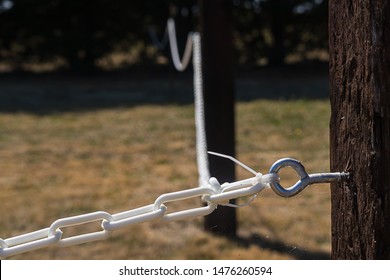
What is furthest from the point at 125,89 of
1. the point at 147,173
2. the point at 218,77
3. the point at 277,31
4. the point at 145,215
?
the point at 145,215

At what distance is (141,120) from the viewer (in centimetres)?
853

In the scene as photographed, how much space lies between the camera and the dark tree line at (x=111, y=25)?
39.4 feet

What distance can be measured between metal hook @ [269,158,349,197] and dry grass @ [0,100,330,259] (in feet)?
1.05

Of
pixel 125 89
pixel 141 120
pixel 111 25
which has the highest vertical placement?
pixel 111 25

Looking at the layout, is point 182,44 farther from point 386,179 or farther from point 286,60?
point 386,179

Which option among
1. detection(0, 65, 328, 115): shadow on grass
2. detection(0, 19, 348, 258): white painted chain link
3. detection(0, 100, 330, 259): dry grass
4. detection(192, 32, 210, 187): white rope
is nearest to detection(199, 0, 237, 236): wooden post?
detection(192, 32, 210, 187): white rope

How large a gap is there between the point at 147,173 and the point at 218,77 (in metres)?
1.84

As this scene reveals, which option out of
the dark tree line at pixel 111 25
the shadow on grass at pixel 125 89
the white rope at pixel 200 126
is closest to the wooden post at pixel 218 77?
the white rope at pixel 200 126

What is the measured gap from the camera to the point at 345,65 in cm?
165

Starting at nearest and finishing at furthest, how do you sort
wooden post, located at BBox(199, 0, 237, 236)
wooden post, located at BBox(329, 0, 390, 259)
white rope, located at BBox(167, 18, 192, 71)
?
1. wooden post, located at BBox(329, 0, 390, 259)
2. wooden post, located at BBox(199, 0, 237, 236)
3. white rope, located at BBox(167, 18, 192, 71)

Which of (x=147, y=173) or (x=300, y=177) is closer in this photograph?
(x=300, y=177)

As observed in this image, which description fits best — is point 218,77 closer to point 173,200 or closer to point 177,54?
point 173,200

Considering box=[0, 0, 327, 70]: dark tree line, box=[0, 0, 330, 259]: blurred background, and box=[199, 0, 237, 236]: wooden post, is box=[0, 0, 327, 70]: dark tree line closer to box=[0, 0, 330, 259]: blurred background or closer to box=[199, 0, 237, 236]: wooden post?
box=[0, 0, 330, 259]: blurred background

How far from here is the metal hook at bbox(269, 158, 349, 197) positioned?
65.4 inches
